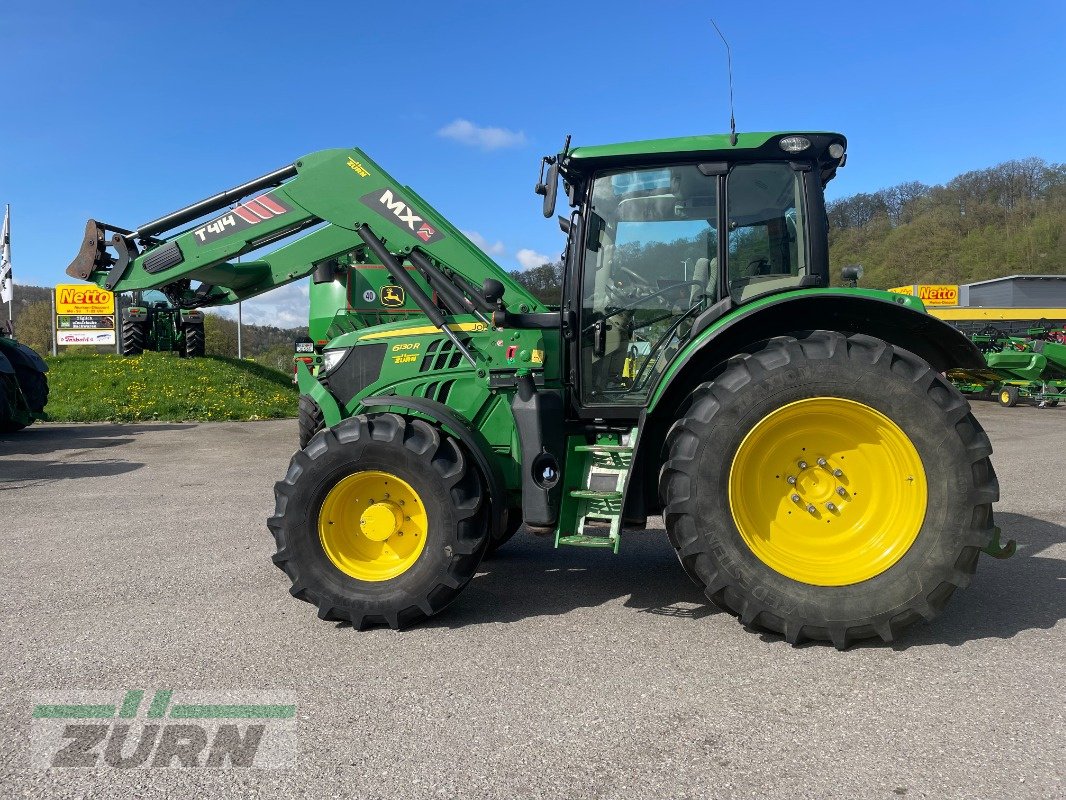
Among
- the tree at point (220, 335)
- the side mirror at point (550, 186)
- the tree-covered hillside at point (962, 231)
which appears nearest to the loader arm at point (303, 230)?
the side mirror at point (550, 186)

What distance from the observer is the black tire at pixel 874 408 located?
3393mm

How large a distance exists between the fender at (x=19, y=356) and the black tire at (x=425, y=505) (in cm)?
1225

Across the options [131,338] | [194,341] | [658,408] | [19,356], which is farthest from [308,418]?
[194,341]

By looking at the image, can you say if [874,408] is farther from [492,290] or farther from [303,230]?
[303,230]

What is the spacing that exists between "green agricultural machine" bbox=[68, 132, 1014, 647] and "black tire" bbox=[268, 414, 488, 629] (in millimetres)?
12

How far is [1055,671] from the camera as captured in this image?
3197mm

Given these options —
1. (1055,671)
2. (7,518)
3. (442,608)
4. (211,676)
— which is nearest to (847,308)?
(1055,671)

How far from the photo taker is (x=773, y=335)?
399cm

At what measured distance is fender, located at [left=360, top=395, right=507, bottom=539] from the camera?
3.94 metres

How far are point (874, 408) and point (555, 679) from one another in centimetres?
193

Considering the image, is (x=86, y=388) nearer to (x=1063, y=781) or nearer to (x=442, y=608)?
(x=442, y=608)

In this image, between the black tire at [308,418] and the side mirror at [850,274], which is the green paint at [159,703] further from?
the black tire at [308,418]

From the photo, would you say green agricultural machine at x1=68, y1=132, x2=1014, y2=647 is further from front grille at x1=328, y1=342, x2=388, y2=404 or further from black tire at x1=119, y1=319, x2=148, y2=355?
black tire at x1=119, y1=319, x2=148, y2=355

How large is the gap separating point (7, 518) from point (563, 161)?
5.91m
